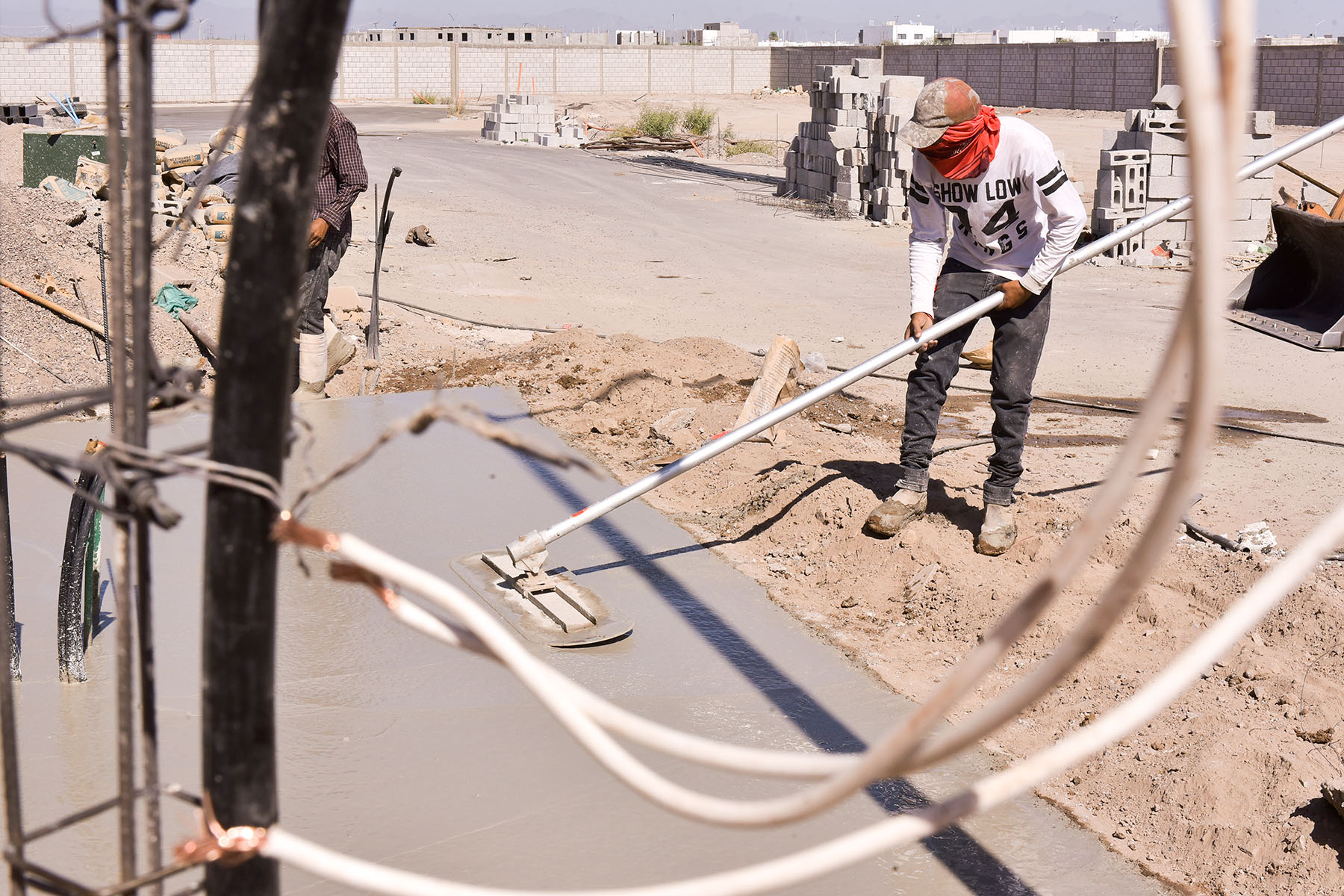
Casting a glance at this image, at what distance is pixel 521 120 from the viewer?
98.5 ft

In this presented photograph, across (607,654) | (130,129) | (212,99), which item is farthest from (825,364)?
(212,99)

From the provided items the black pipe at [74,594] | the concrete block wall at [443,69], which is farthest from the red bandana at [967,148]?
the concrete block wall at [443,69]

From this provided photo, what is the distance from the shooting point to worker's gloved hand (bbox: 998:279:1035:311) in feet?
14.2

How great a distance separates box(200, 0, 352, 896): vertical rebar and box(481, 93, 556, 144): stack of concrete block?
1171 inches

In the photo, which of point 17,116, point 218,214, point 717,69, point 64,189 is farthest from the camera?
point 717,69

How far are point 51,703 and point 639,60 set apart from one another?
53.2 metres

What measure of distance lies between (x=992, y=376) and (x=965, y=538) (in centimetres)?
64

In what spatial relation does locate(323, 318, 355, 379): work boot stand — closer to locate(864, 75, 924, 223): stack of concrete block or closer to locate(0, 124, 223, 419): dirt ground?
locate(0, 124, 223, 419): dirt ground

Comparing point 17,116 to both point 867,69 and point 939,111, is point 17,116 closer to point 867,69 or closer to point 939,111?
point 867,69

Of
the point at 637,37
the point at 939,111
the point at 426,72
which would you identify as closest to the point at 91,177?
the point at 939,111

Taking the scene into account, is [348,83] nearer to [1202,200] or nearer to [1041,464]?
[1041,464]

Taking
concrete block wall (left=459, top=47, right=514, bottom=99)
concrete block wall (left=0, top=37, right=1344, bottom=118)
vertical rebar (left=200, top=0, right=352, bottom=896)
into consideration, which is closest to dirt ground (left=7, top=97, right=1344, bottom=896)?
vertical rebar (left=200, top=0, right=352, bottom=896)

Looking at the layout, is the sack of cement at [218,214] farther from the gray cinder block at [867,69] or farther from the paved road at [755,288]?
the gray cinder block at [867,69]

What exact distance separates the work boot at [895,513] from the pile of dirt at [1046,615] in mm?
54
